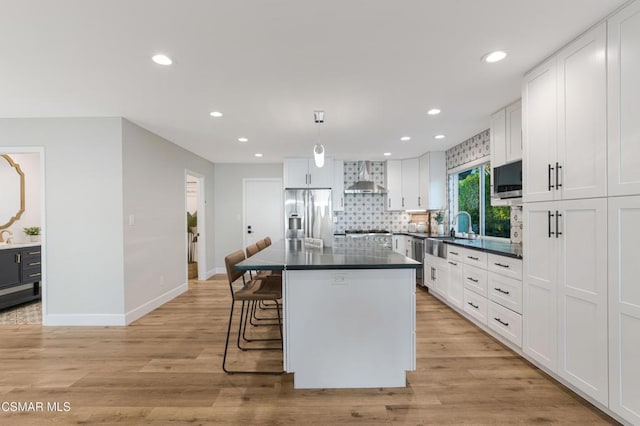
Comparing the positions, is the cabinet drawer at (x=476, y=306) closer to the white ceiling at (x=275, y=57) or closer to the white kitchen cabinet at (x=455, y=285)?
the white kitchen cabinet at (x=455, y=285)

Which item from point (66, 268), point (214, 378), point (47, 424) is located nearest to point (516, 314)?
point (214, 378)

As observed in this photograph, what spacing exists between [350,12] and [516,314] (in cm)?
264

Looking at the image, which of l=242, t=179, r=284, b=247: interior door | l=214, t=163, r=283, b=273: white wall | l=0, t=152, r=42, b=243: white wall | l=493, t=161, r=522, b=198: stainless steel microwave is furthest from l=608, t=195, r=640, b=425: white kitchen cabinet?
l=0, t=152, r=42, b=243: white wall

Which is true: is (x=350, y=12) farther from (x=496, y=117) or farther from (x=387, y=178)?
(x=387, y=178)

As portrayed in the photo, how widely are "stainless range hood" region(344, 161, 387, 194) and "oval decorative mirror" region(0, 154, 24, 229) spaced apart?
545cm

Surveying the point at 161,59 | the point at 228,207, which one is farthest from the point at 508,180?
the point at 228,207

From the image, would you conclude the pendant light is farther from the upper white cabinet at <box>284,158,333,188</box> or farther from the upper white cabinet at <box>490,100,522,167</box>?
the upper white cabinet at <box>284,158,333,188</box>

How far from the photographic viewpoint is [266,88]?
8.62ft

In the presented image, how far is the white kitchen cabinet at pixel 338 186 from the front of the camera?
5883mm

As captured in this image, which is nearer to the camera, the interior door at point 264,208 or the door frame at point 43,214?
the door frame at point 43,214

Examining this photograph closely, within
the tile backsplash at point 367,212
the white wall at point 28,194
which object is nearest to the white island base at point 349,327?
the tile backsplash at point 367,212

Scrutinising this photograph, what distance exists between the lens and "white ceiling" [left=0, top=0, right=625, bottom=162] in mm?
1658

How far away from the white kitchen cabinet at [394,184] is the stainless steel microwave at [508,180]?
2.56 metres

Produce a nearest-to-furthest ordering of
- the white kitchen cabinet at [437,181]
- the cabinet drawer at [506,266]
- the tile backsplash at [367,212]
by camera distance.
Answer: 1. the cabinet drawer at [506,266]
2. the white kitchen cabinet at [437,181]
3. the tile backsplash at [367,212]
